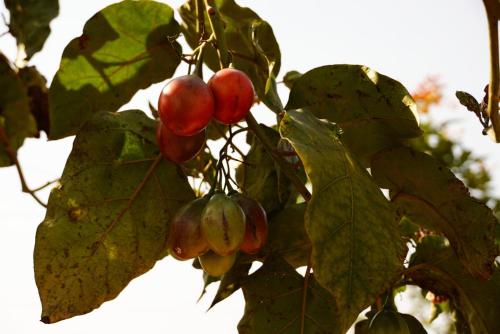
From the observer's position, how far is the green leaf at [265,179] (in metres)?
1.52

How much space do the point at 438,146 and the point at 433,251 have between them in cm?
177

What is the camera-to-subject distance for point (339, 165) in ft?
3.52

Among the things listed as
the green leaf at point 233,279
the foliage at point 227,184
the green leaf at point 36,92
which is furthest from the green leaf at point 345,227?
the green leaf at point 233,279

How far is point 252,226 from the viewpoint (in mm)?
1285

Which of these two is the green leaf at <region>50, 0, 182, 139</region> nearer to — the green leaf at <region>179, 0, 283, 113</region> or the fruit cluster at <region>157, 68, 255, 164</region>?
the green leaf at <region>179, 0, 283, 113</region>

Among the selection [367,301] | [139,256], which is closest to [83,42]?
[139,256]

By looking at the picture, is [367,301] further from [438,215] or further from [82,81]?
[82,81]

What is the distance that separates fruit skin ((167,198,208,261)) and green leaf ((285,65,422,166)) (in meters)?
0.32

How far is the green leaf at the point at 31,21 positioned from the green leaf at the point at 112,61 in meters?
0.31

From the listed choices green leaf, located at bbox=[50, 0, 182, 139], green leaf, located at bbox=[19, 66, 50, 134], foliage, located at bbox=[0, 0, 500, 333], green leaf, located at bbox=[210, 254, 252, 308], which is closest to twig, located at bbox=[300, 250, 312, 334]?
foliage, located at bbox=[0, 0, 500, 333]

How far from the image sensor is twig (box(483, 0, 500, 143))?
1170mm

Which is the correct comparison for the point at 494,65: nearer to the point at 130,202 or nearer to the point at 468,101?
the point at 468,101

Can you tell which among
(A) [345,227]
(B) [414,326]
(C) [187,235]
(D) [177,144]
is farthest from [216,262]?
(B) [414,326]

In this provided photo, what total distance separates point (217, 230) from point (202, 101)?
7.7 inches
